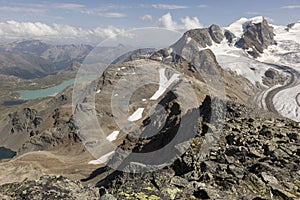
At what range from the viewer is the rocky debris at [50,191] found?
1650 cm

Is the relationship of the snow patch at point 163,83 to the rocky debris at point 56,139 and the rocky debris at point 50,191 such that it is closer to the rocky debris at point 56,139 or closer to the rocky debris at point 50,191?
the rocky debris at point 56,139

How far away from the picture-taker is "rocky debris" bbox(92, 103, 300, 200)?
61.2ft

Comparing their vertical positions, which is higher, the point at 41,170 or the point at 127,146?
the point at 127,146

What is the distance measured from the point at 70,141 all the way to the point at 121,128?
→ 24.6 metres

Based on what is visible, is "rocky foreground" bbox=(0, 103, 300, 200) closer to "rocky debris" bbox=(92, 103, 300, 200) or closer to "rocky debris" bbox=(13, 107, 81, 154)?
"rocky debris" bbox=(92, 103, 300, 200)

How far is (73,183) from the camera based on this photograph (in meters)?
18.8

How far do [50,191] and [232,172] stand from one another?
11.7m

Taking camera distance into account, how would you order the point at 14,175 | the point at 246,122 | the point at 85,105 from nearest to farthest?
the point at 246,122 < the point at 14,175 < the point at 85,105

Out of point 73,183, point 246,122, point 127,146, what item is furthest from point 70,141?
point 73,183

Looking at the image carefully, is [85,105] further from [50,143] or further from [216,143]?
[216,143]

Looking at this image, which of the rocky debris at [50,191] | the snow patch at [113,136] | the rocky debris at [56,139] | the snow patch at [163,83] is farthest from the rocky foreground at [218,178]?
the snow patch at [163,83]

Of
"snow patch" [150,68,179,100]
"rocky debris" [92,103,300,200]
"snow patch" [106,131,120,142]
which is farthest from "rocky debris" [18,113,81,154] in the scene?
"rocky debris" [92,103,300,200]

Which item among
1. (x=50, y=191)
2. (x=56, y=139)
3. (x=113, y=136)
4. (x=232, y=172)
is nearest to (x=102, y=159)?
(x=113, y=136)

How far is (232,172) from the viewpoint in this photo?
21.6 meters
